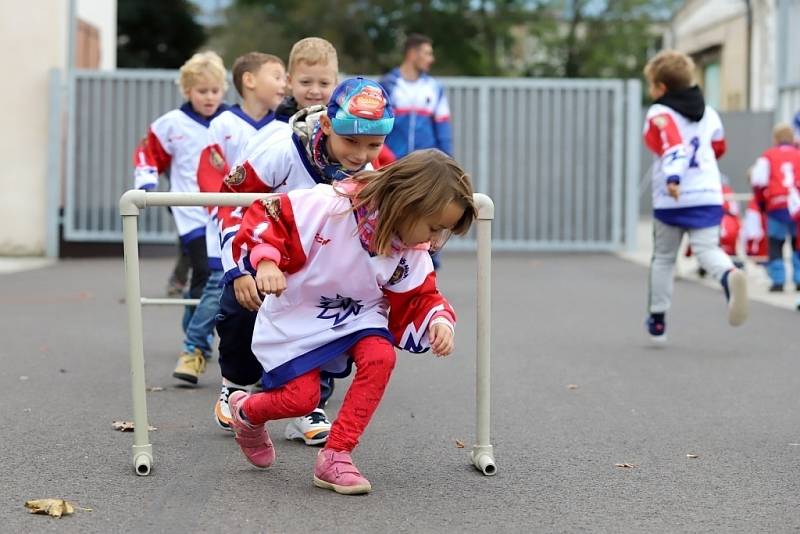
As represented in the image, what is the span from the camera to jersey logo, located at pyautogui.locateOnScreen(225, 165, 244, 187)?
→ 5.36 metres

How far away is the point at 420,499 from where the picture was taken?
473 centimetres

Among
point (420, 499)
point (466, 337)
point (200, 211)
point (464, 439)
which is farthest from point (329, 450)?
point (466, 337)

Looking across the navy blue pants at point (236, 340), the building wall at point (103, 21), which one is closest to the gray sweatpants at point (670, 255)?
the navy blue pants at point (236, 340)

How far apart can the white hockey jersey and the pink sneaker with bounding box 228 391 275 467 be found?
448 centimetres

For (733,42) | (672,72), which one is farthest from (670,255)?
(733,42)

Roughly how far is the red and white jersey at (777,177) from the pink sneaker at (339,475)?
9441 mm

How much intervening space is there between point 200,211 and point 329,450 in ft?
11.7

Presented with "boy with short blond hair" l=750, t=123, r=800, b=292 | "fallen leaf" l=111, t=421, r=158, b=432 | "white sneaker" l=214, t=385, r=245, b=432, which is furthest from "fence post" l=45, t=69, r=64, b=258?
"white sneaker" l=214, t=385, r=245, b=432

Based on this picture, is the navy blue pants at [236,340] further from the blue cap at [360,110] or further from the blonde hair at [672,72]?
the blonde hair at [672,72]

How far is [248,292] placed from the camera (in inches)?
184

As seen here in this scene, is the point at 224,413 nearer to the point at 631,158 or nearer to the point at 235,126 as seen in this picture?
the point at 235,126

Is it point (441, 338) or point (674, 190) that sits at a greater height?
point (674, 190)

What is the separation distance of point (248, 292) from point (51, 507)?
3.00 ft

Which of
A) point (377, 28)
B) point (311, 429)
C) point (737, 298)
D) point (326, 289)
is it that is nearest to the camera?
point (326, 289)
